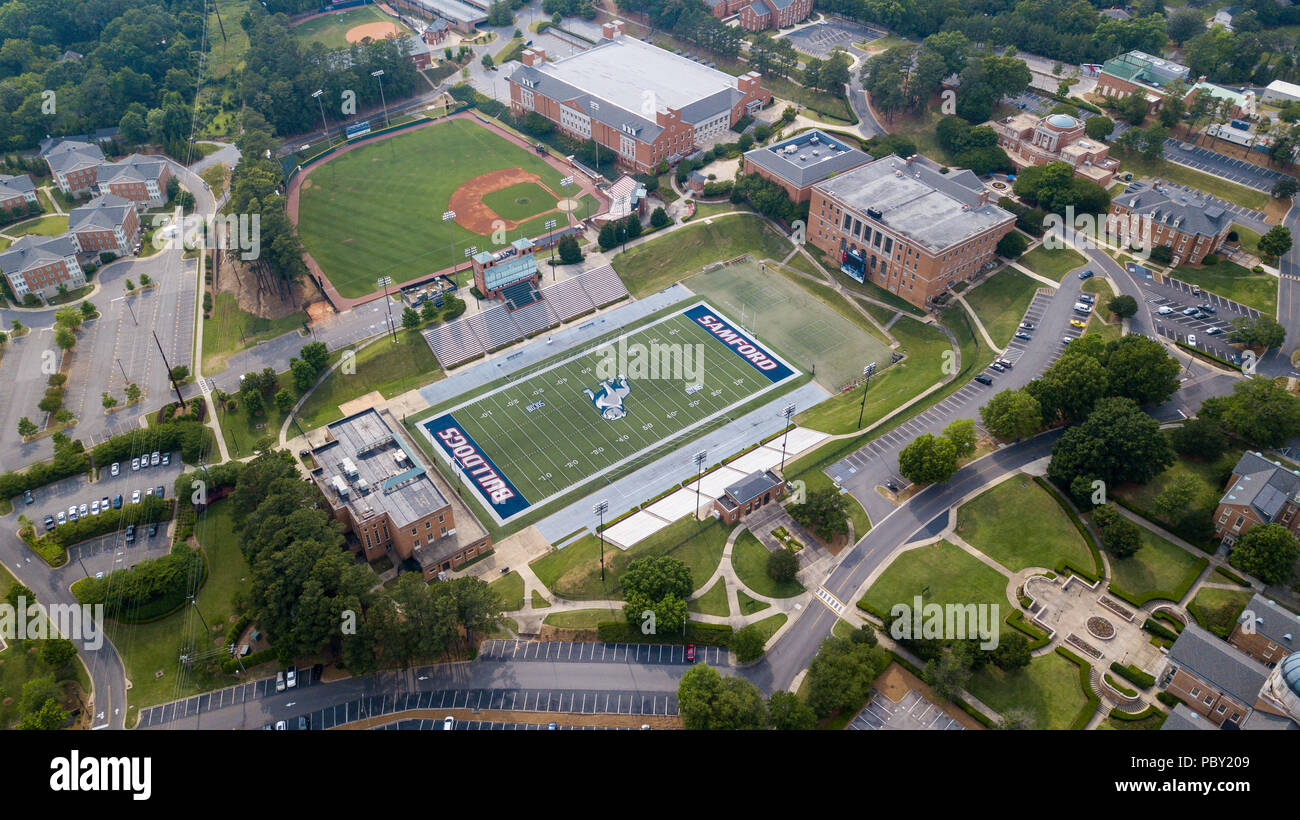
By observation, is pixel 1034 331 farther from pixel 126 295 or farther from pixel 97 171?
pixel 97 171

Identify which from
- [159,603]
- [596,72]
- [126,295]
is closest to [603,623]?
[159,603]

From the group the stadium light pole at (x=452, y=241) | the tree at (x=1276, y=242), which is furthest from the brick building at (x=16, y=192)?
the tree at (x=1276, y=242)

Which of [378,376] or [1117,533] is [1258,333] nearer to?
[1117,533]

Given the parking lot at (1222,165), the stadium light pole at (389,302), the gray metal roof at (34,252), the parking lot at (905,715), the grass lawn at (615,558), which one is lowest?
the grass lawn at (615,558)

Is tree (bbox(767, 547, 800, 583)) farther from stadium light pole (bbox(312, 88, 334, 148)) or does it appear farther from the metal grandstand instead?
stadium light pole (bbox(312, 88, 334, 148))

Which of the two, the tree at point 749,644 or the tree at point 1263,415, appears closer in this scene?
the tree at point 749,644

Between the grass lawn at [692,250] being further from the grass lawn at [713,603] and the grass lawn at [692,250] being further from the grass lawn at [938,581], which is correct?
the grass lawn at [938,581]
